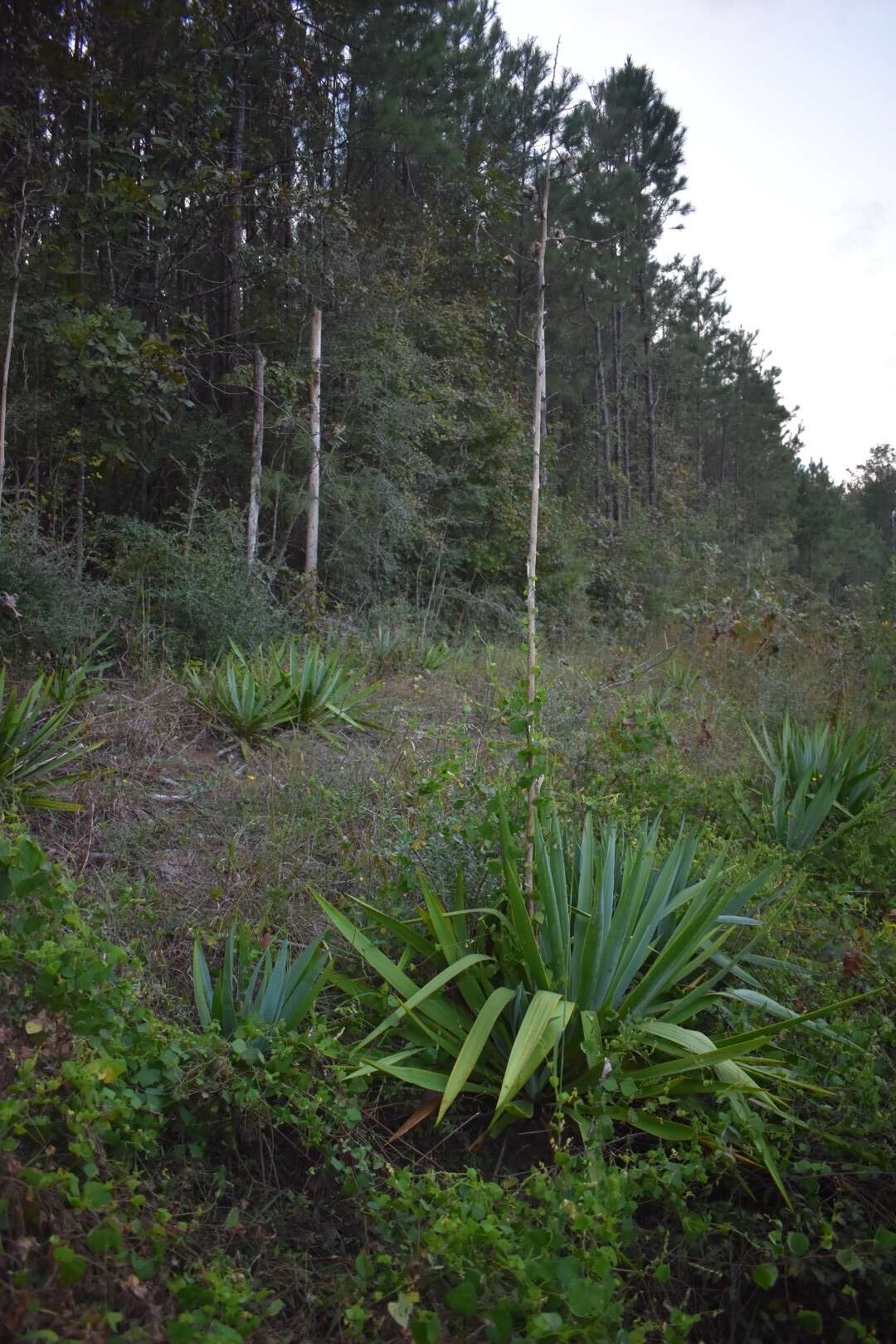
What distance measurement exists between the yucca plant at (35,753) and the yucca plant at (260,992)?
1.67 metres

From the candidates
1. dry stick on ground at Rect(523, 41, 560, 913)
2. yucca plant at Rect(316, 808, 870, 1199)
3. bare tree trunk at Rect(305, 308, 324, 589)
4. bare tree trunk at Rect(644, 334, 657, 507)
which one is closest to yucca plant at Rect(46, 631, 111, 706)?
yucca plant at Rect(316, 808, 870, 1199)

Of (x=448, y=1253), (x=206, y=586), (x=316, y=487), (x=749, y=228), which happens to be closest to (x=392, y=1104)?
(x=448, y=1253)

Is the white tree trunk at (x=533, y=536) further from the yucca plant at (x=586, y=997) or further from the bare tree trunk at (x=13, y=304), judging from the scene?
the bare tree trunk at (x=13, y=304)

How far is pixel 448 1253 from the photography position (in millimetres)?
1907

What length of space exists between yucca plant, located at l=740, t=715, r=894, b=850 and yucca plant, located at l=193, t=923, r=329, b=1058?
105 inches

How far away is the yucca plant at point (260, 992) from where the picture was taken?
270 centimetres

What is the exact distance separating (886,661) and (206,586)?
19.8ft

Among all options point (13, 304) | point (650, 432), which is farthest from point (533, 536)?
point (650, 432)

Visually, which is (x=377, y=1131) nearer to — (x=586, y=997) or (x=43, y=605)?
(x=586, y=997)

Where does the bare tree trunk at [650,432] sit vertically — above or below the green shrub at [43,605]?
above

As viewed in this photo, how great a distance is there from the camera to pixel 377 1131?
2678 millimetres

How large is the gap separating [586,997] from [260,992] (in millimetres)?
1038

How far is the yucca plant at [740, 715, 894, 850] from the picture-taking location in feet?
15.3

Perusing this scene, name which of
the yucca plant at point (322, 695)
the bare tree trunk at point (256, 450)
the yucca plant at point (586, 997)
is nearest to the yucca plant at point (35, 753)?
the yucca plant at point (322, 695)
